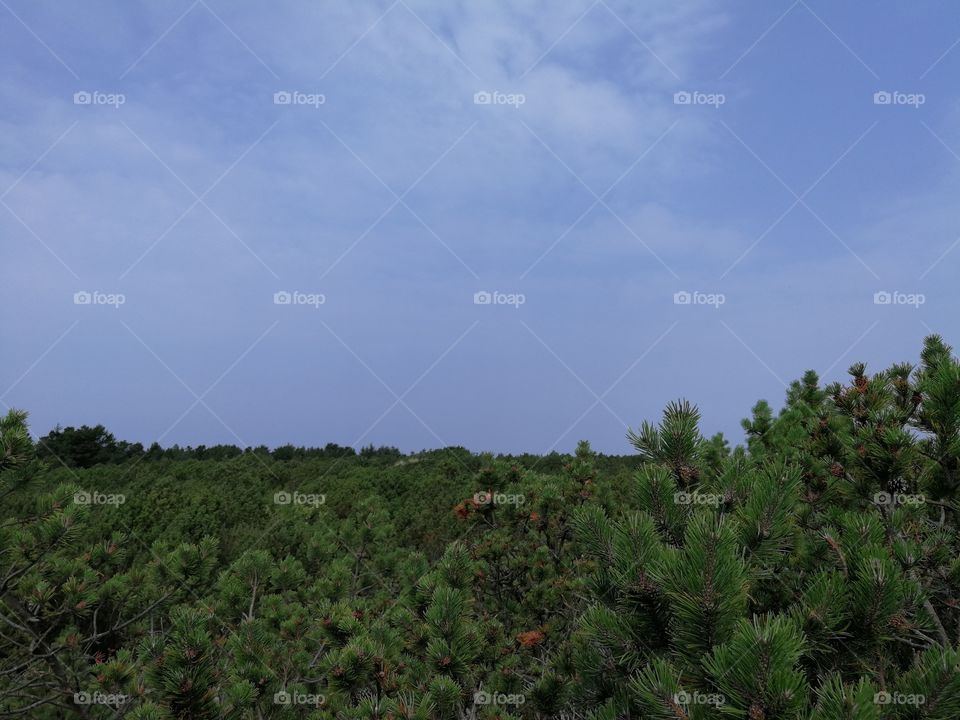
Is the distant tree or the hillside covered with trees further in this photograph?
the distant tree

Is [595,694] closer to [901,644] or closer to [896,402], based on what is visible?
[901,644]

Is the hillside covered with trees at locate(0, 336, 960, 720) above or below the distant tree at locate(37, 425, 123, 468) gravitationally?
below

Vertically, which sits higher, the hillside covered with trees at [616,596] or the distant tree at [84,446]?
the distant tree at [84,446]

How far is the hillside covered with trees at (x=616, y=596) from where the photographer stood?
191cm

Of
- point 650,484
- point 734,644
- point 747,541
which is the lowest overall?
point 734,644

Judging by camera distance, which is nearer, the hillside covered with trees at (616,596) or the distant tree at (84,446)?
the hillside covered with trees at (616,596)

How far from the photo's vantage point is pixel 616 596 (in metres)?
2.46

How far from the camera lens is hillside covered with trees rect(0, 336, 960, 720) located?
1913 mm

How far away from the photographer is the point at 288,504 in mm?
12195

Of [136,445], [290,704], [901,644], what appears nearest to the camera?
[901,644]

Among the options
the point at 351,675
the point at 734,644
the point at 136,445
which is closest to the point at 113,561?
the point at 351,675

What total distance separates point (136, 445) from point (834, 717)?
32076 mm

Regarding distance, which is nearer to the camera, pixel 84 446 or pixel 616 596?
pixel 616 596

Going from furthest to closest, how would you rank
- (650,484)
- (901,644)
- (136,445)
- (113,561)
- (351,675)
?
(136,445) → (113,561) → (351,675) → (901,644) → (650,484)
